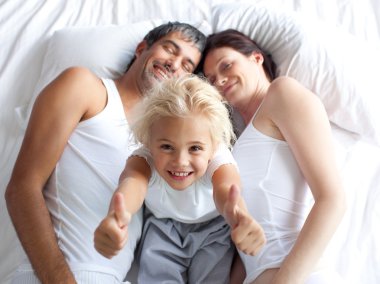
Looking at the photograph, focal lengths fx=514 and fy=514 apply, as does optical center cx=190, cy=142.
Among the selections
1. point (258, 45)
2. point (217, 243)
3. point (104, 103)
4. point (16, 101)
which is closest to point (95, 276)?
point (217, 243)

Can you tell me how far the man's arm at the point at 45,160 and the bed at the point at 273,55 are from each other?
142mm

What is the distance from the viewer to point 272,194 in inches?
49.8

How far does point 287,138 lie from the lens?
4.19 feet

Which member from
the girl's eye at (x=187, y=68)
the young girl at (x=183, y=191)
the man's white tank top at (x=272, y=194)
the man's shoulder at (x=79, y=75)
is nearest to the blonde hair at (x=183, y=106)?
the young girl at (x=183, y=191)

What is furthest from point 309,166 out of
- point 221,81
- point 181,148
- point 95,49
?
point 95,49

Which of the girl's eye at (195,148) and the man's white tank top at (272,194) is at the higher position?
the girl's eye at (195,148)

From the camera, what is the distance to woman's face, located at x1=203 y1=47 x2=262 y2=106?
1.52 m

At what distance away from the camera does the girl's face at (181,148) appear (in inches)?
43.1

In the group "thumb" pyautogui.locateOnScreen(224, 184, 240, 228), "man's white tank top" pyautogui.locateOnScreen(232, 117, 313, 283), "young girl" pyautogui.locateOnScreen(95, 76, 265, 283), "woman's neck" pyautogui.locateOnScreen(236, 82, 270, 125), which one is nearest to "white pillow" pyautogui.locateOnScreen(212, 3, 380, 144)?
"woman's neck" pyautogui.locateOnScreen(236, 82, 270, 125)

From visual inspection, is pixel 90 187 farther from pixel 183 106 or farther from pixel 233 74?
pixel 233 74

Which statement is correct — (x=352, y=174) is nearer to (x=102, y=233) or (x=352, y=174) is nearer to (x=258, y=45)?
(x=258, y=45)

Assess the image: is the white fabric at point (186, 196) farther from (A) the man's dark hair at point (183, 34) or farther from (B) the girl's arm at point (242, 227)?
(A) the man's dark hair at point (183, 34)

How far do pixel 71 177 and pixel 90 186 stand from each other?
57 mm

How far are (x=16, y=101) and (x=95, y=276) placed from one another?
0.78 m
